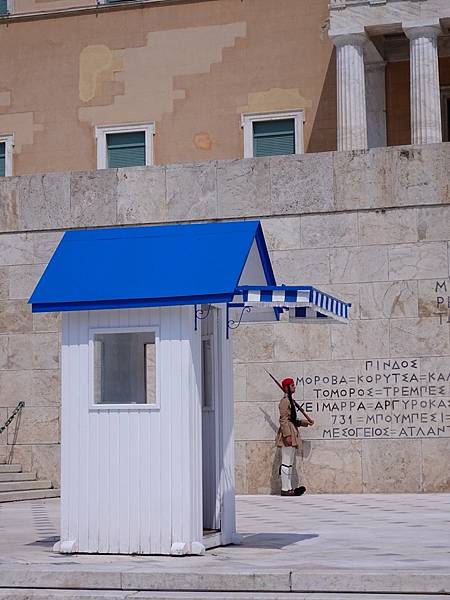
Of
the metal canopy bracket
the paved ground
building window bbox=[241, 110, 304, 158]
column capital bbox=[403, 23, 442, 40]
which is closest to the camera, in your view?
the paved ground

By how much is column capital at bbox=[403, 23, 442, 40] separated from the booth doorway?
1931 cm

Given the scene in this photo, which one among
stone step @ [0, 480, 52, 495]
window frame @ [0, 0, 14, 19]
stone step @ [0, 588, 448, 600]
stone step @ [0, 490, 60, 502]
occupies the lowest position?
stone step @ [0, 588, 448, 600]

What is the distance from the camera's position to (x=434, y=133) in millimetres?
29531

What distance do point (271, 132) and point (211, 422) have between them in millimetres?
20634

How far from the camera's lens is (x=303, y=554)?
11.6 metres

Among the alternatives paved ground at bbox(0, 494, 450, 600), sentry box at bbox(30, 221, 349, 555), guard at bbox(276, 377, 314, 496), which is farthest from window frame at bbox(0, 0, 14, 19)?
sentry box at bbox(30, 221, 349, 555)

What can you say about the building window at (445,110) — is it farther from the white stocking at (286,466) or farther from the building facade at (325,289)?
the white stocking at (286,466)

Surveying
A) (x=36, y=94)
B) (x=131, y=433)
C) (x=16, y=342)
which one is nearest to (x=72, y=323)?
(x=131, y=433)

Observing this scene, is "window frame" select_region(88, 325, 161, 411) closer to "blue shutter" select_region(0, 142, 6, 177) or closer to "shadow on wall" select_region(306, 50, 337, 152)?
"shadow on wall" select_region(306, 50, 337, 152)

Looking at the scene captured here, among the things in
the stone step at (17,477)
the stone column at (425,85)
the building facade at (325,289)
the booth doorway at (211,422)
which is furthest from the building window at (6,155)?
the booth doorway at (211,422)

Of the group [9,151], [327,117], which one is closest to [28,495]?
[327,117]

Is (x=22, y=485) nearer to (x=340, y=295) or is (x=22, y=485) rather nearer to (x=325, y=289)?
(x=325, y=289)

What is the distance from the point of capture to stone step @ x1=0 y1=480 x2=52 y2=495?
2075 cm

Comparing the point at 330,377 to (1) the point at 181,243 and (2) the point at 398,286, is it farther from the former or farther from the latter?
(1) the point at 181,243
